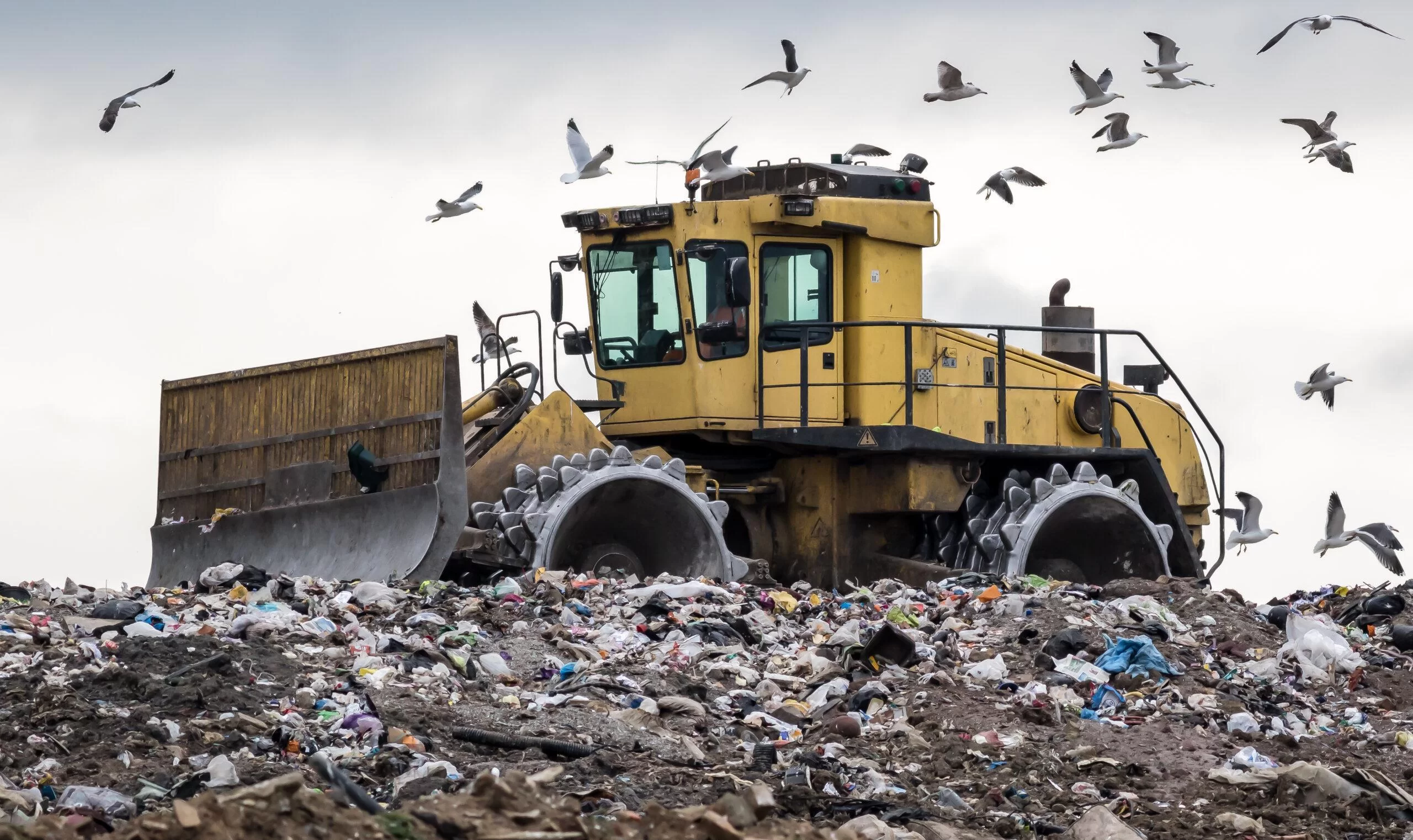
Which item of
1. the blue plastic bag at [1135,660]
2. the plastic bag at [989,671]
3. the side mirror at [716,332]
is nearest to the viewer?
the plastic bag at [989,671]

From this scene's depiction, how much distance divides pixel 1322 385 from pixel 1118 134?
2599mm

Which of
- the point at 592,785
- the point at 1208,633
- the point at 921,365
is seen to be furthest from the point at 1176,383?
the point at 592,785

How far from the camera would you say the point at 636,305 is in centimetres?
1350

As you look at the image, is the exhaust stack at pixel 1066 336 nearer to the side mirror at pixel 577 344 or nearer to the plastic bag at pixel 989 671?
the side mirror at pixel 577 344

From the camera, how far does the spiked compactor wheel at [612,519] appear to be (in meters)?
11.7

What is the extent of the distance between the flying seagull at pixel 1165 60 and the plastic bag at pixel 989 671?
20.8 feet

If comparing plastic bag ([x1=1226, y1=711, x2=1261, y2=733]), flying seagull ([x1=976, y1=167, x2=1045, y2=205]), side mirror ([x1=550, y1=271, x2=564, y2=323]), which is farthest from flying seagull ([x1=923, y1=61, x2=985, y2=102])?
plastic bag ([x1=1226, y1=711, x2=1261, y2=733])

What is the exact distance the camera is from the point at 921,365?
549 inches

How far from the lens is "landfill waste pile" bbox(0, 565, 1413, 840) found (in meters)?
6.90

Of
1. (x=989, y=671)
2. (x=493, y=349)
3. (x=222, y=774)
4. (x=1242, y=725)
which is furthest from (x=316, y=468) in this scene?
(x=1242, y=725)

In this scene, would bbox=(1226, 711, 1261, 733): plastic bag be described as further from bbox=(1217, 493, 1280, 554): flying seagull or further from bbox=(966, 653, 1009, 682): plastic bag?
bbox=(1217, 493, 1280, 554): flying seagull

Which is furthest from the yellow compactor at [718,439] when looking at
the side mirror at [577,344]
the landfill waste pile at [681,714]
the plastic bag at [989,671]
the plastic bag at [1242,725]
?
the plastic bag at [1242,725]

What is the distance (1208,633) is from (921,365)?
3.50m

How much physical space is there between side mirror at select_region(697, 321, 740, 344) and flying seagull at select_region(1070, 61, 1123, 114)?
3704 mm
